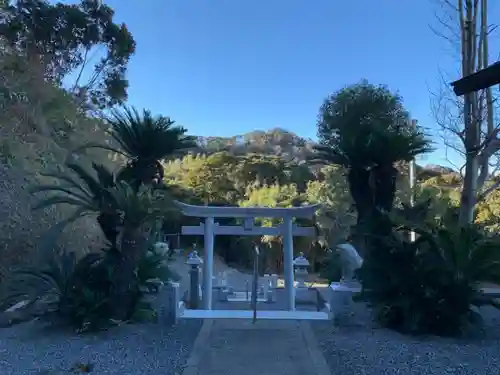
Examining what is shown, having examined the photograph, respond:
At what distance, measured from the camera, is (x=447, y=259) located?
18.2 feet

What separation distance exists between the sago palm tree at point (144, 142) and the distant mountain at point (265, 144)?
17331mm

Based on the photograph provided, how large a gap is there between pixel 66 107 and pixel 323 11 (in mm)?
7458

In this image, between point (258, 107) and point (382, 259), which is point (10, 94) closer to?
point (382, 259)

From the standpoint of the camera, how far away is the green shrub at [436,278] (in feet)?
17.7

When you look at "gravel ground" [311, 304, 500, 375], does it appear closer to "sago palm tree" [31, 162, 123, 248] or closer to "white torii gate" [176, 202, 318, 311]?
"sago palm tree" [31, 162, 123, 248]

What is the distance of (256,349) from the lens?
16.1 feet

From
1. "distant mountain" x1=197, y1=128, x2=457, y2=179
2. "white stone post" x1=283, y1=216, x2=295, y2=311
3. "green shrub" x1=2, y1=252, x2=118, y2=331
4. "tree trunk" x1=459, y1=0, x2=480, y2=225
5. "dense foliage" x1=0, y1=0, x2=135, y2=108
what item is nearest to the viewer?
"green shrub" x1=2, y1=252, x2=118, y2=331

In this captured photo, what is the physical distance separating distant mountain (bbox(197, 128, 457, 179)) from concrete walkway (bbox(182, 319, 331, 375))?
18.0m

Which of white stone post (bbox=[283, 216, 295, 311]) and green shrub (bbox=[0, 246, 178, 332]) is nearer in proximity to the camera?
green shrub (bbox=[0, 246, 178, 332])

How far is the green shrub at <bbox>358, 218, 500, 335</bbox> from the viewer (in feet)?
17.7

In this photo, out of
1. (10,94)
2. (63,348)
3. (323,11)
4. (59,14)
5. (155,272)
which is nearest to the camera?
(63,348)

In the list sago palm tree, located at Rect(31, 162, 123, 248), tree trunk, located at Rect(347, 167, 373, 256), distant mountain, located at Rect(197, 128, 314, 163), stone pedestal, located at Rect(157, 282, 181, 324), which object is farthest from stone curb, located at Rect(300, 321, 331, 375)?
distant mountain, located at Rect(197, 128, 314, 163)

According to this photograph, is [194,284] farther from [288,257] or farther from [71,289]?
[71,289]

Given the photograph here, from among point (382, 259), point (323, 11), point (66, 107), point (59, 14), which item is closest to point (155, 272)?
point (382, 259)
